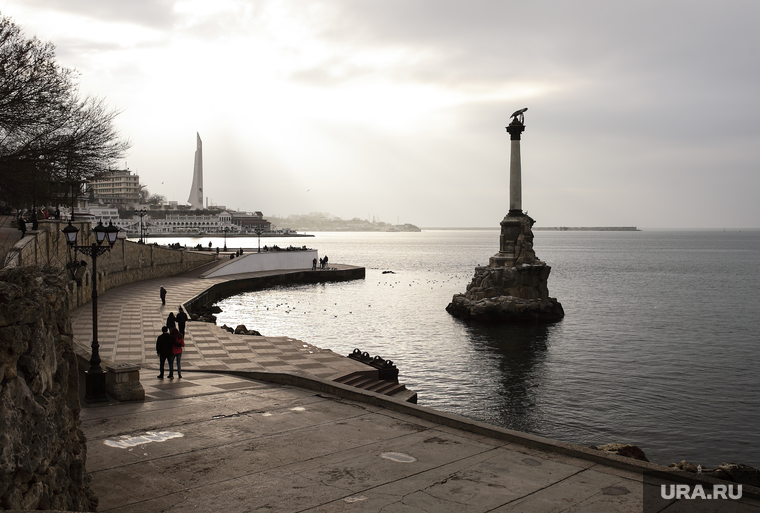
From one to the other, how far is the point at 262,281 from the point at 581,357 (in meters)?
33.1

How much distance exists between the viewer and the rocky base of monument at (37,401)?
448cm

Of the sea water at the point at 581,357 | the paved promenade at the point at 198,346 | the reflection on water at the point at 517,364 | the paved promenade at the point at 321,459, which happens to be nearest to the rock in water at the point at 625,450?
the paved promenade at the point at 321,459

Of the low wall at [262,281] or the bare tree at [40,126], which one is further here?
the low wall at [262,281]

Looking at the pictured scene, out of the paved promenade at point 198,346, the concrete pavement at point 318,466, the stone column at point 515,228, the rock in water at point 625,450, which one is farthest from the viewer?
the stone column at point 515,228

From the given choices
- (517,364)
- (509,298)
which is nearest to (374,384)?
(517,364)

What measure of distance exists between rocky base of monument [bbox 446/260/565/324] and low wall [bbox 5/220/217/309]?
857 inches

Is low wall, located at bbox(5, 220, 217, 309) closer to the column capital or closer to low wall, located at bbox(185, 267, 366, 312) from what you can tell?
low wall, located at bbox(185, 267, 366, 312)

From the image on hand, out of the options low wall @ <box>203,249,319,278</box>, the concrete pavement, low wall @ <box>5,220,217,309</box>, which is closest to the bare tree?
low wall @ <box>5,220,217,309</box>

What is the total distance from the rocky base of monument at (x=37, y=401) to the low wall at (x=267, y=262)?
42.9m

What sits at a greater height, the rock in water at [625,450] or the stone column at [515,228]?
the stone column at [515,228]

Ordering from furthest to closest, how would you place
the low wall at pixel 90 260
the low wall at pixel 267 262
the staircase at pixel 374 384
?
the low wall at pixel 267 262 → the low wall at pixel 90 260 → the staircase at pixel 374 384

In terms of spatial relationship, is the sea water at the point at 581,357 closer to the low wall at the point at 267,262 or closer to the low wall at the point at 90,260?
the low wall at the point at 267,262

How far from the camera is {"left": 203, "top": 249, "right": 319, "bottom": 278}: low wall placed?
5247cm

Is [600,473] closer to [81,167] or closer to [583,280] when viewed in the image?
[81,167]
